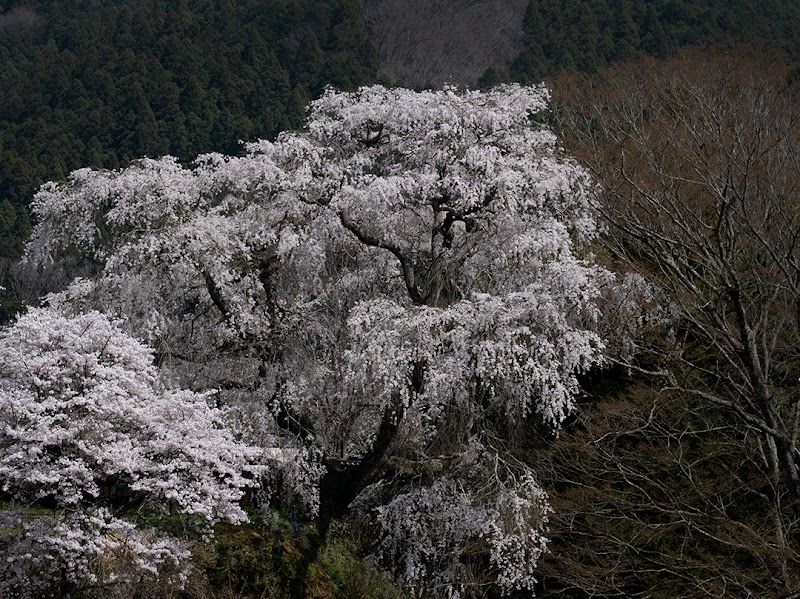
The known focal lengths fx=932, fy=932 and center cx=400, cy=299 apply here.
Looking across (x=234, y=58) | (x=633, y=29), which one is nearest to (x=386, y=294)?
(x=633, y=29)

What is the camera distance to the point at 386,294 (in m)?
11.3

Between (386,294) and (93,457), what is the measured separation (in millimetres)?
4650

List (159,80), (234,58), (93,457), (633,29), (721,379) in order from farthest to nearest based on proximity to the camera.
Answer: (234,58)
(159,80)
(633,29)
(721,379)
(93,457)

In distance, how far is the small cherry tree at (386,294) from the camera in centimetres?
954

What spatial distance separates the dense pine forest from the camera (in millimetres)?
8078

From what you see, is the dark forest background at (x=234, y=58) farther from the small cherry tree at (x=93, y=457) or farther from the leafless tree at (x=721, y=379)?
the small cherry tree at (x=93, y=457)

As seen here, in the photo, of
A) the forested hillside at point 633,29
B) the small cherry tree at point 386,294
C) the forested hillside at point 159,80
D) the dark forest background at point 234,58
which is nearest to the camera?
the small cherry tree at point 386,294

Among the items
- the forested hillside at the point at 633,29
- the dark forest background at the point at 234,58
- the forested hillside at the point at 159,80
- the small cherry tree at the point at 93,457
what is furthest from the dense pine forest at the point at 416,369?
the forested hillside at the point at 159,80

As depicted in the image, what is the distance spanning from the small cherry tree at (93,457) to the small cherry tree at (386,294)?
199 cm

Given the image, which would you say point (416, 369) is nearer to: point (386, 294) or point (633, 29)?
point (386, 294)

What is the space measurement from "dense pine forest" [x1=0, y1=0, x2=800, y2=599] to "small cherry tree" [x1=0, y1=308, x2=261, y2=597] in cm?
3

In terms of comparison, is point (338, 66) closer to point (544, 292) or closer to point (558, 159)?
point (558, 159)

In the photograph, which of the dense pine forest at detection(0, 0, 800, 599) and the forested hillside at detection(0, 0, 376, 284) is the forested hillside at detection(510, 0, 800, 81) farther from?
the dense pine forest at detection(0, 0, 800, 599)

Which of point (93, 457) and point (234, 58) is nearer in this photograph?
point (93, 457)
